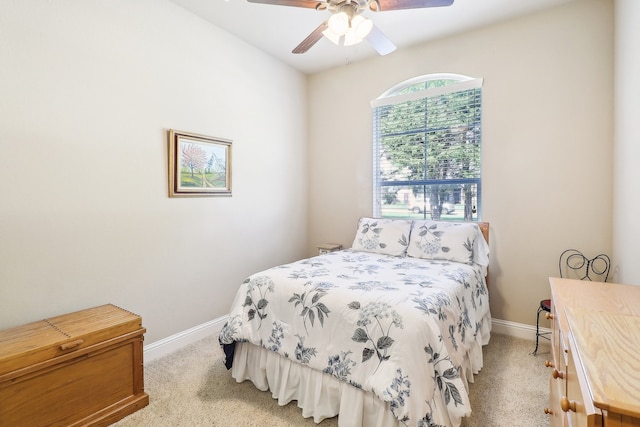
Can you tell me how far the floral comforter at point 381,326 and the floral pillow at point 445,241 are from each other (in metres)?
0.22

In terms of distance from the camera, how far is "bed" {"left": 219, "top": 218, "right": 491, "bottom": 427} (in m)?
1.43

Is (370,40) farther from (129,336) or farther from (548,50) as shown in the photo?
(129,336)

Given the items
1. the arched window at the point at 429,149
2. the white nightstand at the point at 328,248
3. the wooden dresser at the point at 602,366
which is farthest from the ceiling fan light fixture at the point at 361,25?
the white nightstand at the point at 328,248

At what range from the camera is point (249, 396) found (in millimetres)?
1943

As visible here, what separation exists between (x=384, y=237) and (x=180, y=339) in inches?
79.9

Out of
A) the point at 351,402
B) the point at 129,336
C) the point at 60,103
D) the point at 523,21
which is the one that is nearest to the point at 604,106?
the point at 523,21

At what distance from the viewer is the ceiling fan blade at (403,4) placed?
1.85 m

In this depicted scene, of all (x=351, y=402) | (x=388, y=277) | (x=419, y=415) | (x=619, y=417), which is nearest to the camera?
(x=619, y=417)

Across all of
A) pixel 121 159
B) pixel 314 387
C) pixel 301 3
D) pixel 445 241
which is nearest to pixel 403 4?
pixel 301 3

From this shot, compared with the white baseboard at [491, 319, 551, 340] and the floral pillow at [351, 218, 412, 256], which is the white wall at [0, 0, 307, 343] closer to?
the floral pillow at [351, 218, 412, 256]

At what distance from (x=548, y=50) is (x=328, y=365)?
301cm

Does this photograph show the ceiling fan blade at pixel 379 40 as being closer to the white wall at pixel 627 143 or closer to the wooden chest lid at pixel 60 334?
the white wall at pixel 627 143

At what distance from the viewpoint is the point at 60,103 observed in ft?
6.39

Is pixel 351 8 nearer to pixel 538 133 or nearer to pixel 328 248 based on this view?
pixel 538 133
